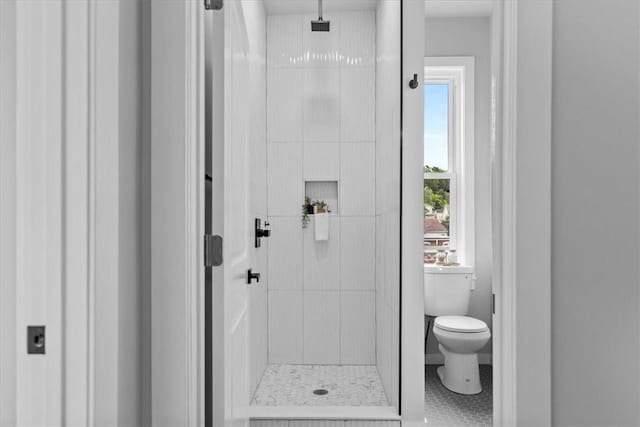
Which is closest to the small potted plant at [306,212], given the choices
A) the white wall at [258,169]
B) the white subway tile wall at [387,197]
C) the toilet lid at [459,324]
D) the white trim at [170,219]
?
the white wall at [258,169]

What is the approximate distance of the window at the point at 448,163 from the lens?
3562 millimetres

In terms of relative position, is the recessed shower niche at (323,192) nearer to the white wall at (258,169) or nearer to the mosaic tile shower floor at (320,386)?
the white wall at (258,169)

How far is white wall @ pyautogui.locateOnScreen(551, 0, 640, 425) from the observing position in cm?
105

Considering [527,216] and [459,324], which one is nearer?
[527,216]

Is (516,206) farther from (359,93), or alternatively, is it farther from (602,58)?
(359,93)

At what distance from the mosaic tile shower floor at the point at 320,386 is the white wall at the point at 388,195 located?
10 cm

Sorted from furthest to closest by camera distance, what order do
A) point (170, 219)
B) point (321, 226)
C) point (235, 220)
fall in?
point (321, 226) < point (235, 220) < point (170, 219)

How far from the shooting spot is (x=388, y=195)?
254cm

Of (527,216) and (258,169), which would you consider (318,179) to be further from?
(527,216)

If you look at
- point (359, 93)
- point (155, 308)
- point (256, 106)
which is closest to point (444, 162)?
point (359, 93)

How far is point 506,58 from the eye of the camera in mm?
1126
